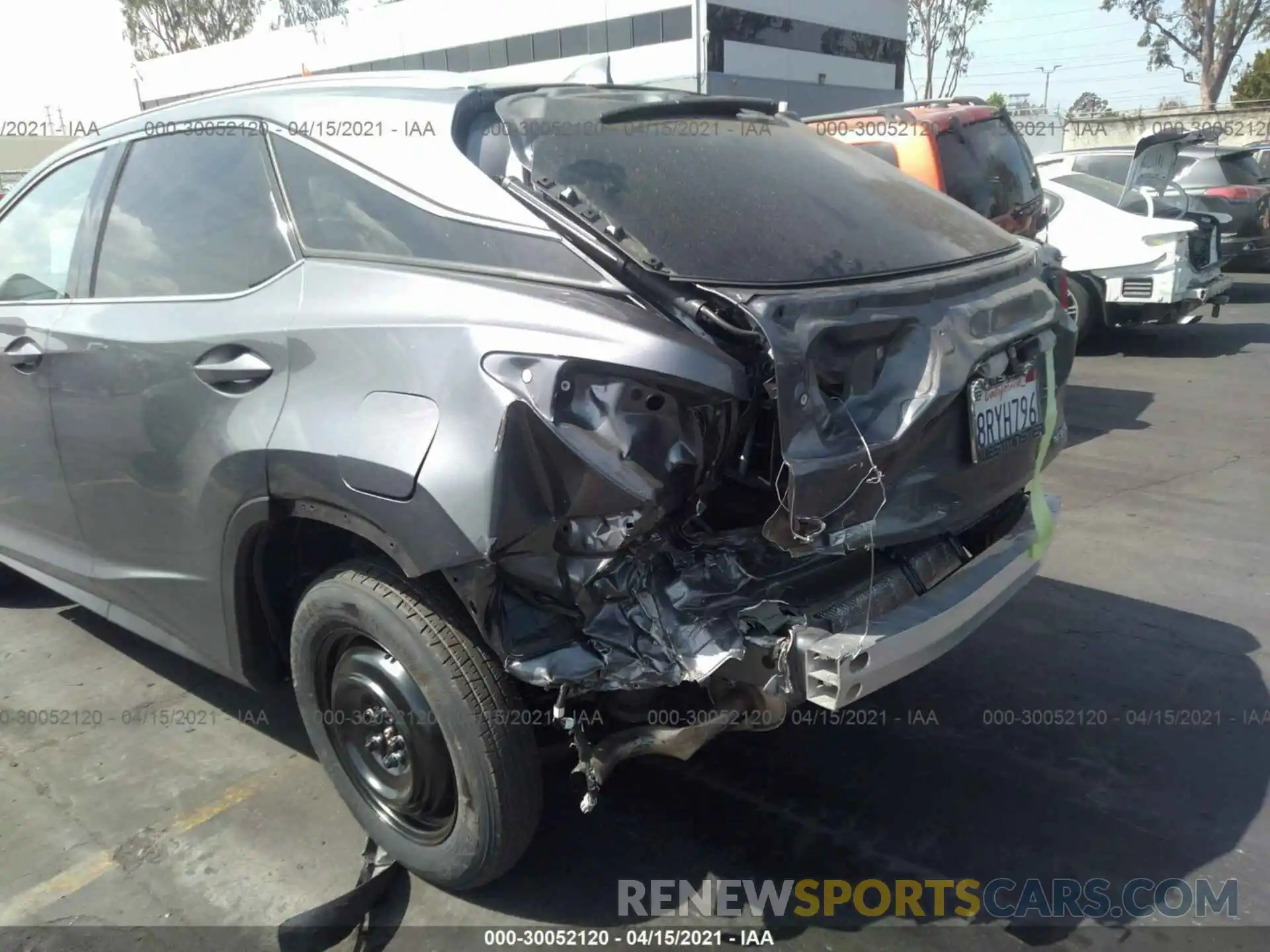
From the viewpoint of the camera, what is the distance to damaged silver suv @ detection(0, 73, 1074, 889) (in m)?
2.08

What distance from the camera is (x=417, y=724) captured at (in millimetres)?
2385

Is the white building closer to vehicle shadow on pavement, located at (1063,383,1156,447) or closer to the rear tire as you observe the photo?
vehicle shadow on pavement, located at (1063,383,1156,447)

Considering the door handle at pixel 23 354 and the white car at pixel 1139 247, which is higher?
the door handle at pixel 23 354

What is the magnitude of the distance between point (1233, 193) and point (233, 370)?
46.4ft

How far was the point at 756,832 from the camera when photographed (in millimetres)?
2775

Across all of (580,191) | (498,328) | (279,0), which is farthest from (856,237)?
(279,0)

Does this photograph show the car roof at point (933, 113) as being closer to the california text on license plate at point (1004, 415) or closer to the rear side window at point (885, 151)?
the rear side window at point (885, 151)

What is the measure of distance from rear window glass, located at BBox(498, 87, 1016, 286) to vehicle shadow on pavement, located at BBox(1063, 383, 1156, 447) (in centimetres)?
412

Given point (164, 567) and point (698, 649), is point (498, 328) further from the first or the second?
point (164, 567)

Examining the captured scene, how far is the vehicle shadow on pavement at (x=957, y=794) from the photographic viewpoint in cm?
262

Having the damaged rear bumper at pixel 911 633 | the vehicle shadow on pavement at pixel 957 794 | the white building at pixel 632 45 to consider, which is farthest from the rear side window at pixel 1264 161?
the white building at pixel 632 45

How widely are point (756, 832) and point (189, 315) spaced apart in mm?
2129

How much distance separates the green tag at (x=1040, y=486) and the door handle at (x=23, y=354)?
308 cm

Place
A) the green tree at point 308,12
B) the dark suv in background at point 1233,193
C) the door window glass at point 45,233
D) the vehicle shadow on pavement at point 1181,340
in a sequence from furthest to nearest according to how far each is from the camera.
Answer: the green tree at point 308,12 < the dark suv in background at point 1233,193 < the vehicle shadow on pavement at point 1181,340 < the door window glass at point 45,233
